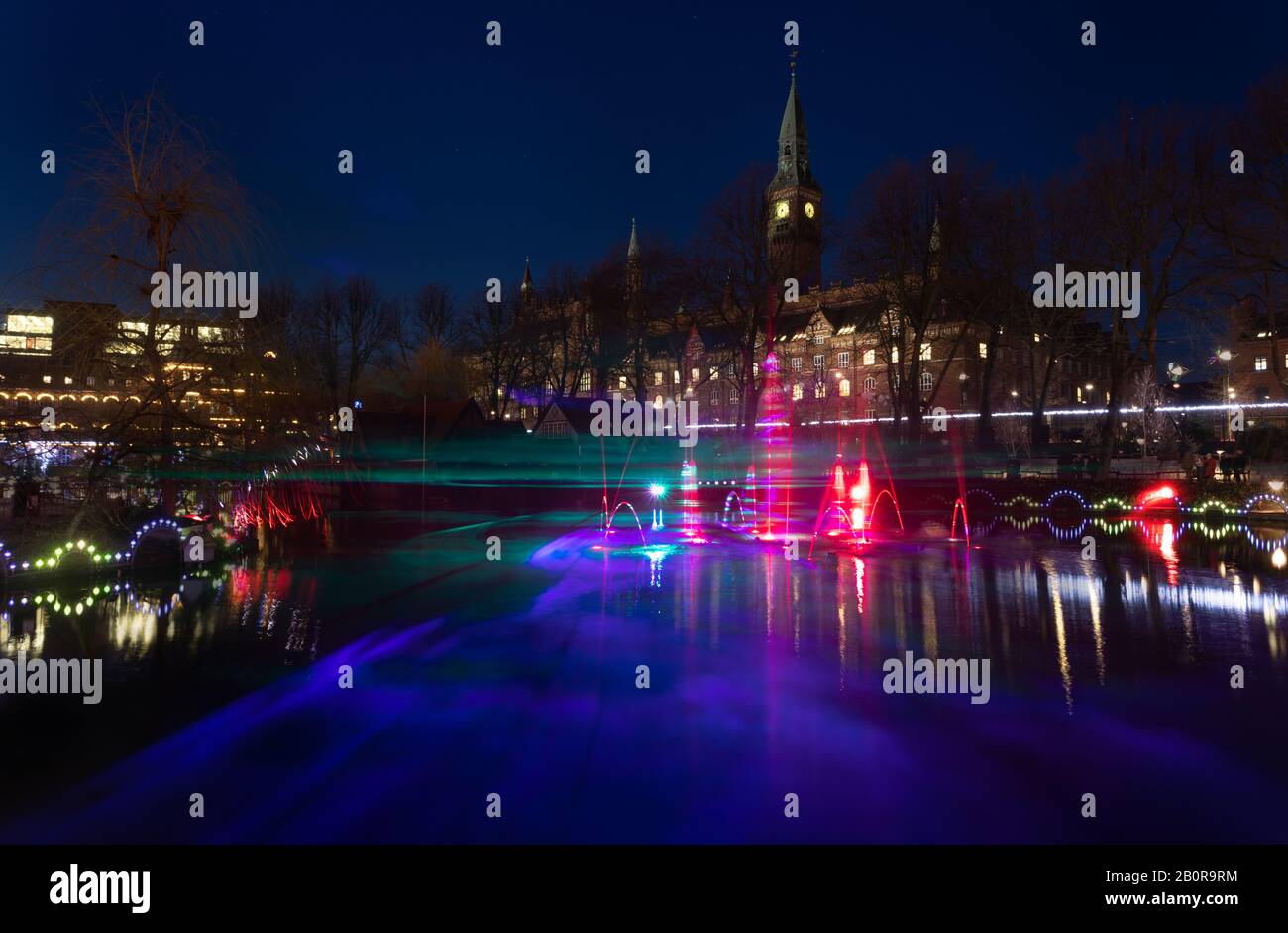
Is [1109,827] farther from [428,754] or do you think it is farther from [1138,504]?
[1138,504]

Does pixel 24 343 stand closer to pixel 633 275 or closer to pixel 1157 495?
pixel 1157 495

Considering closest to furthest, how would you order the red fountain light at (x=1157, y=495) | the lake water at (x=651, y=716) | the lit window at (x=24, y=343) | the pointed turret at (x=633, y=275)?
the lake water at (x=651, y=716) < the lit window at (x=24, y=343) < the red fountain light at (x=1157, y=495) < the pointed turret at (x=633, y=275)

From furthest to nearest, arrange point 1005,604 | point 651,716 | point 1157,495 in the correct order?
1. point 1157,495
2. point 1005,604
3. point 651,716

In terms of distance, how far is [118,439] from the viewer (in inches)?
472

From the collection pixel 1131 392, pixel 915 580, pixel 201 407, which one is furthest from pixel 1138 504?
pixel 1131 392

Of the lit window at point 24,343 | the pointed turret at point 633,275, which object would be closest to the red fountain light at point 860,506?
the lit window at point 24,343

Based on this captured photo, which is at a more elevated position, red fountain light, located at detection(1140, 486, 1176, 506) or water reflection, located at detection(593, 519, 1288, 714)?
red fountain light, located at detection(1140, 486, 1176, 506)

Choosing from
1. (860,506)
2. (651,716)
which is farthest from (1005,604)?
(860,506)

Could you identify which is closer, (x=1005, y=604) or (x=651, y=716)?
(x=651, y=716)

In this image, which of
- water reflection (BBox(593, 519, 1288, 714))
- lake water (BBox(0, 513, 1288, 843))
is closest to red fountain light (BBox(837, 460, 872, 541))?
water reflection (BBox(593, 519, 1288, 714))

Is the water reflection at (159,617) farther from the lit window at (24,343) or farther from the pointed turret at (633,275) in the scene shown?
the pointed turret at (633,275)

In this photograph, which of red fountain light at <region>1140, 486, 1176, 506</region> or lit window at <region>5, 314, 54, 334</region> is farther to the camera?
red fountain light at <region>1140, 486, 1176, 506</region>

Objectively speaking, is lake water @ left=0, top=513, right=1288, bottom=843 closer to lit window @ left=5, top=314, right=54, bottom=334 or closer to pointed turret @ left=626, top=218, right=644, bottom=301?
lit window @ left=5, top=314, right=54, bottom=334
